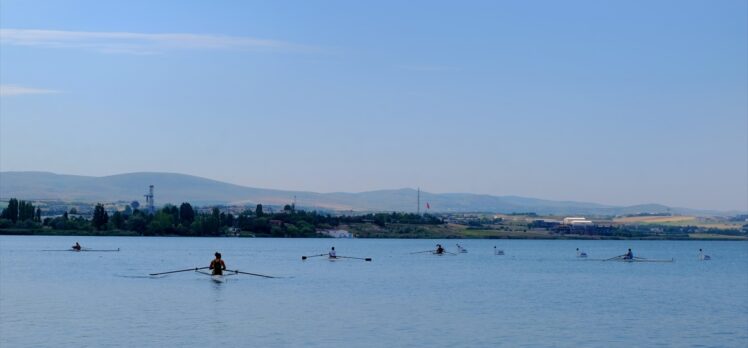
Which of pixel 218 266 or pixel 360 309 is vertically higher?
pixel 218 266

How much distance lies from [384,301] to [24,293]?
56.0 feet

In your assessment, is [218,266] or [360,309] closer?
[360,309]

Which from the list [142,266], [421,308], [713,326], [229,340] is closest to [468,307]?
[421,308]

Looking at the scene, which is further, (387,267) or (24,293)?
(387,267)

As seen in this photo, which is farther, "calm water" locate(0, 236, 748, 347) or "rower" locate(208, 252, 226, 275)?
"rower" locate(208, 252, 226, 275)

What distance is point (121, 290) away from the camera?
59.7m

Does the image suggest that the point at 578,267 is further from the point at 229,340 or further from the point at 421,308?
the point at 229,340

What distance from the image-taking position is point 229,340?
38312 millimetres

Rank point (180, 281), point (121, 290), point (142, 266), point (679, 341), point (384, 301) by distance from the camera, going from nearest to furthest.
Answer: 1. point (679, 341)
2. point (384, 301)
3. point (121, 290)
4. point (180, 281)
5. point (142, 266)

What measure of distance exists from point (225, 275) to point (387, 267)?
29.0 m

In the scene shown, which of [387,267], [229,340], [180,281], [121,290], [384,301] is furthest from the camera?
[387,267]

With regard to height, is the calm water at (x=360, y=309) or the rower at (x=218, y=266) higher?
the rower at (x=218, y=266)

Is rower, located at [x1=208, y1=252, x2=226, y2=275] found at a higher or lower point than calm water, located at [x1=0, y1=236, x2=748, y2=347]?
higher

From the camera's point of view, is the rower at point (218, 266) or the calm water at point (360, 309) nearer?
the calm water at point (360, 309)
